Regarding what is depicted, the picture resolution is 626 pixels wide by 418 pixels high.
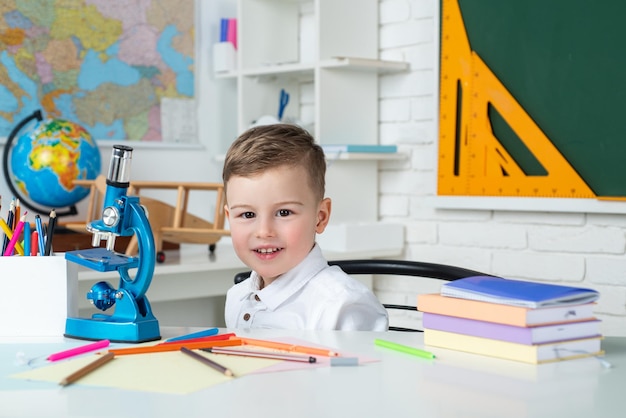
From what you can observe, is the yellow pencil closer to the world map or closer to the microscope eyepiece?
the microscope eyepiece

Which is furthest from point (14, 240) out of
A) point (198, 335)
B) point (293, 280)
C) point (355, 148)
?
point (355, 148)

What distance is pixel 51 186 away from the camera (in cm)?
254

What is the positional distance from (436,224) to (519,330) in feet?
6.23

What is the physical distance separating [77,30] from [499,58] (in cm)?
130

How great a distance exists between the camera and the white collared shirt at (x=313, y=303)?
1334 mm

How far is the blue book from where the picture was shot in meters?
1.03

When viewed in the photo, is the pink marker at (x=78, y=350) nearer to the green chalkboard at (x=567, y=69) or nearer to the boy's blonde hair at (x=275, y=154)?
the boy's blonde hair at (x=275, y=154)

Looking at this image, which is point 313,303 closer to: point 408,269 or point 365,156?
point 408,269

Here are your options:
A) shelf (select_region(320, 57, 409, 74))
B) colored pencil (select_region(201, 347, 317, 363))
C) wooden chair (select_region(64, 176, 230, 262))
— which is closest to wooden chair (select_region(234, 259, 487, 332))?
colored pencil (select_region(201, 347, 317, 363))

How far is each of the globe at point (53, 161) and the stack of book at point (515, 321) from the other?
1650mm

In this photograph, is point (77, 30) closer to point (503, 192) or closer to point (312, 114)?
point (312, 114)

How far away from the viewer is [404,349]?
108 centimetres

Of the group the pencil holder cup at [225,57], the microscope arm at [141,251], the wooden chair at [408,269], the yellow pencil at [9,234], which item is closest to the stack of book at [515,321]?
the microscope arm at [141,251]

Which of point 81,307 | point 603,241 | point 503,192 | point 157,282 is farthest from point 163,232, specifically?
point 603,241
